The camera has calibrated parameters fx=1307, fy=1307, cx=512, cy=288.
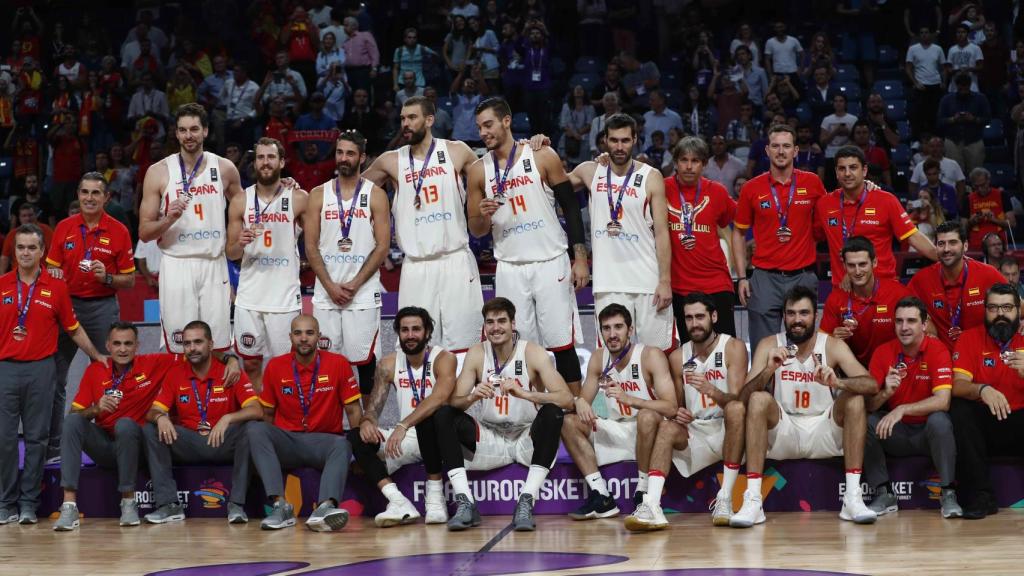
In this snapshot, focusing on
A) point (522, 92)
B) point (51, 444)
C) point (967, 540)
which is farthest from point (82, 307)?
point (522, 92)

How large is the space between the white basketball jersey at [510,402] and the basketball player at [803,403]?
136cm

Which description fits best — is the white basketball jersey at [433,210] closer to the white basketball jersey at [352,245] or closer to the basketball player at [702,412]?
the white basketball jersey at [352,245]

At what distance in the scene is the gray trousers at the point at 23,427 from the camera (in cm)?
837

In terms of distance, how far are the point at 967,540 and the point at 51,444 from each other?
5958 millimetres

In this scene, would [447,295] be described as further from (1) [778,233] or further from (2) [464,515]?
(1) [778,233]

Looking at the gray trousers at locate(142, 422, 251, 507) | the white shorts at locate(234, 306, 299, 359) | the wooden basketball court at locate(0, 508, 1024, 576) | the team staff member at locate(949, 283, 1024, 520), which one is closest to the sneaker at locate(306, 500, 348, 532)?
the wooden basketball court at locate(0, 508, 1024, 576)

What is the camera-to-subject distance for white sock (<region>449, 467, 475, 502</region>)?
7906 millimetres

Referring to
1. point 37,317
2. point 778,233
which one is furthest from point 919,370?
point 37,317

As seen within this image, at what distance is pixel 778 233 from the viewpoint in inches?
331

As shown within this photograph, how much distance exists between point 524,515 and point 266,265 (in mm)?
2453

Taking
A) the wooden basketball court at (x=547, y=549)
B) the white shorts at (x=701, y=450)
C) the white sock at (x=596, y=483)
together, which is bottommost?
the wooden basketball court at (x=547, y=549)

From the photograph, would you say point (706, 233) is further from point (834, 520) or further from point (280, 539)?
point (280, 539)

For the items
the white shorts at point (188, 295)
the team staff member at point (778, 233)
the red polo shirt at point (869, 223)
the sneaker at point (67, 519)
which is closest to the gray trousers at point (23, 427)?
the sneaker at point (67, 519)

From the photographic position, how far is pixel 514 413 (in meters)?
8.32
